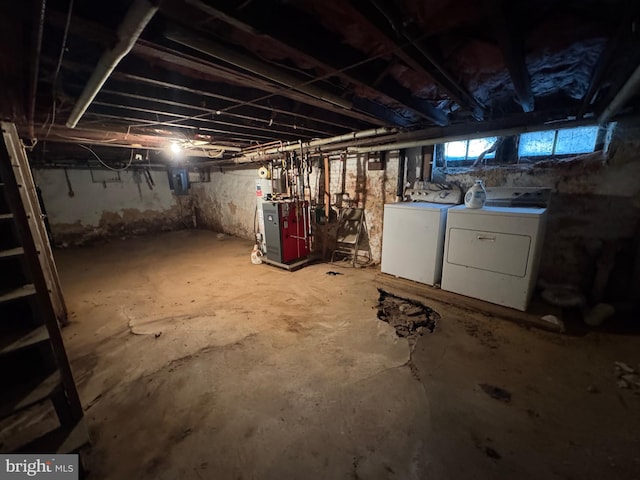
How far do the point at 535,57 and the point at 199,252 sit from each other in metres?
5.38

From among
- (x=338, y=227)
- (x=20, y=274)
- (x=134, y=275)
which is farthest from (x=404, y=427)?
(x=134, y=275)

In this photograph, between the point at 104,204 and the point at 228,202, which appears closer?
the point at 104,204

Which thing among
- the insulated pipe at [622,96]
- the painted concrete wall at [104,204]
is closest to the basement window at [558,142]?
the insulated pipe at [622,96]

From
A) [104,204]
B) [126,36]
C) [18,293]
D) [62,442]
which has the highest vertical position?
[126,36]

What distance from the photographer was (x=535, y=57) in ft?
5.01

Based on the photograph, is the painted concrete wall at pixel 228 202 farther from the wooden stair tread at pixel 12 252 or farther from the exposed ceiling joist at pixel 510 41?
the exposed ceiling joist at pixel 510 41

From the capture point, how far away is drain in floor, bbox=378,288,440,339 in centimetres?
236

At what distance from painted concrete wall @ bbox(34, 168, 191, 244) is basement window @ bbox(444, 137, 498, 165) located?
7029 millimetres

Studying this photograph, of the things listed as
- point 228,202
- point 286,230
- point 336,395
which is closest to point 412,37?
point 336,395

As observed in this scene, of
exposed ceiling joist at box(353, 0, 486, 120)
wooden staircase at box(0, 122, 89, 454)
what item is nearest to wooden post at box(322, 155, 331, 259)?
exposed ceiling joist at box(353, 0, 486, 120)

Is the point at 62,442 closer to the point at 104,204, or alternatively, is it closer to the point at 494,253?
the point at 494,253

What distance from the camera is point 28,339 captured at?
1221 mm

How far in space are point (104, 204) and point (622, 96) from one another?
8.58m

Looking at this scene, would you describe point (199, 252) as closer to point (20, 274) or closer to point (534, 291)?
point (20, 274)
